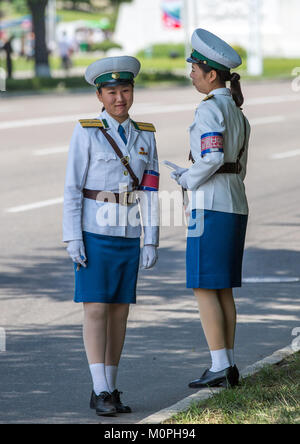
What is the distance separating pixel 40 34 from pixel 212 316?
113ft

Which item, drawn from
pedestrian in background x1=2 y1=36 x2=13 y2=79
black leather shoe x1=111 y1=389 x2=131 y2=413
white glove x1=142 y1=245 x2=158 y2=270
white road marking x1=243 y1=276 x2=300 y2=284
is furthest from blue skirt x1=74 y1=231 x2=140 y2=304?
pedestrian in background x1=2 y1=36 x2=13 y2=79

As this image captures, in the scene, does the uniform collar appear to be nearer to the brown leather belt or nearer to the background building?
the brown leather belt

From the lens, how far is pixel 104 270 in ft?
16.3

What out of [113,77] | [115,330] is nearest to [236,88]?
[113,77]

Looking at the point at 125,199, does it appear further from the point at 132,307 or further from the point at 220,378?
the point at 132,307

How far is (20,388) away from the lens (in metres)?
5.49

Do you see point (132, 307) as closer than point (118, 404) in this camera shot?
No

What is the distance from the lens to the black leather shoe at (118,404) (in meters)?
4.97

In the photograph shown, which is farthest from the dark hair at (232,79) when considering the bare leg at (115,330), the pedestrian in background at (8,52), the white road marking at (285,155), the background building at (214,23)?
the background building at (214,23)

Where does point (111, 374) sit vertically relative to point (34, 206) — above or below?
below

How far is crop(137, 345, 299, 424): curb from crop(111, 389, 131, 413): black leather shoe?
0.17 meters

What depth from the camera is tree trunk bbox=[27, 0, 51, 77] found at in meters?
37.7
